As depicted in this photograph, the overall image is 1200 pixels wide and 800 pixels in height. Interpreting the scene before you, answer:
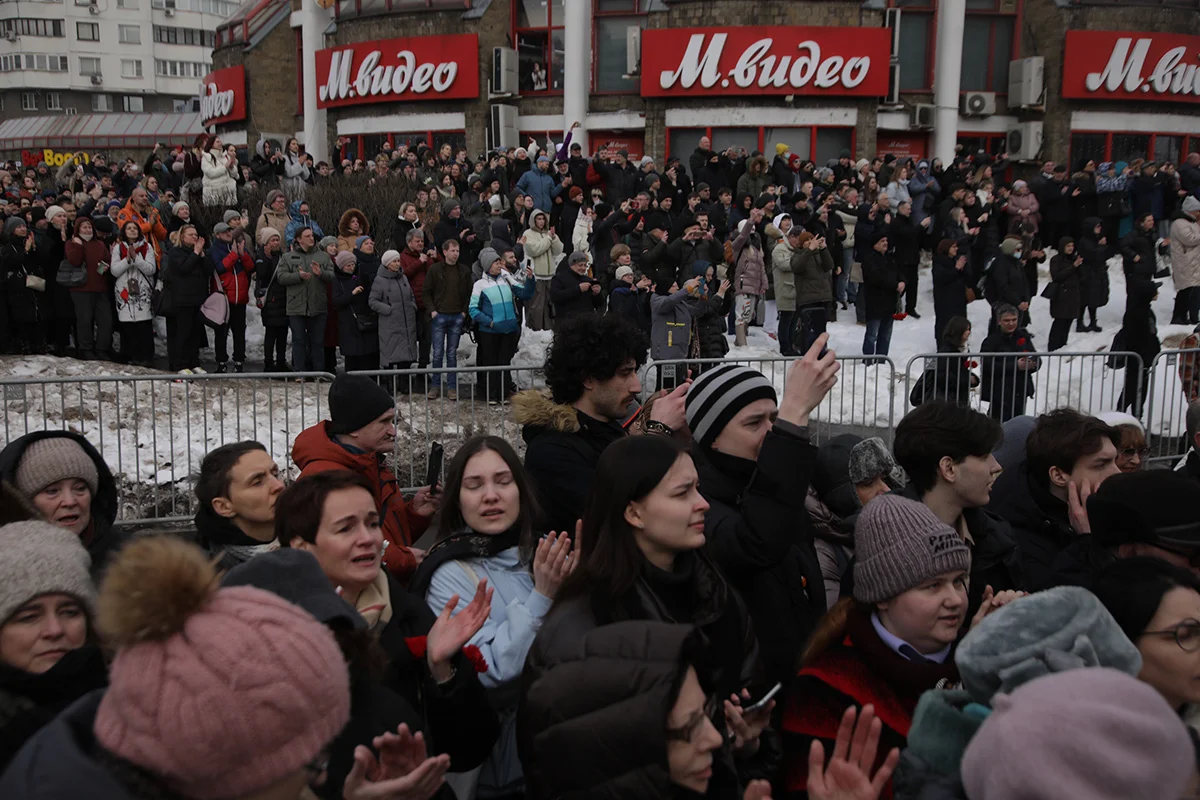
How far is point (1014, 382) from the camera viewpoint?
31.1 feet

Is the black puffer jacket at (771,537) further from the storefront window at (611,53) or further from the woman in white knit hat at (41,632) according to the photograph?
the storefront window at (611,53)

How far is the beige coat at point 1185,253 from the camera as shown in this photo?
16.0 meters

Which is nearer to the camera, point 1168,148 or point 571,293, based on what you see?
point 571,293

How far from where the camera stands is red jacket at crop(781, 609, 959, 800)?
2.71 m

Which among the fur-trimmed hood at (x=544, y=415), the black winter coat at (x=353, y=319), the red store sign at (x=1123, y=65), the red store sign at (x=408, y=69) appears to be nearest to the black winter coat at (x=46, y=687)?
the fur-trimmed hood at (x=544, y=415)

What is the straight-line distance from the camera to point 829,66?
2461 cm

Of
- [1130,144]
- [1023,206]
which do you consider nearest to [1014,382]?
[1023,206]

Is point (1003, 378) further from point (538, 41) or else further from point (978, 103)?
point (538, 41)

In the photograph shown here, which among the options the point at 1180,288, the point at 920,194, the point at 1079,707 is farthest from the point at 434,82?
the point at 1079,707

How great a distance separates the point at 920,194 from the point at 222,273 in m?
12.5

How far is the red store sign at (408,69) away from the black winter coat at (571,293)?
16656mm

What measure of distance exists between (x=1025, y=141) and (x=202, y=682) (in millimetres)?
28238

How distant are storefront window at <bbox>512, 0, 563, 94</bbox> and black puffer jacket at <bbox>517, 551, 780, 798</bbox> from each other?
2653 centimetres

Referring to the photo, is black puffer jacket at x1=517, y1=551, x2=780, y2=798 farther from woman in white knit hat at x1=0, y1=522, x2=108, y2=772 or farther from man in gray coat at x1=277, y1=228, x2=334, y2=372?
man in gray coat at x1=277, y1=228, x2=334, y2=372
